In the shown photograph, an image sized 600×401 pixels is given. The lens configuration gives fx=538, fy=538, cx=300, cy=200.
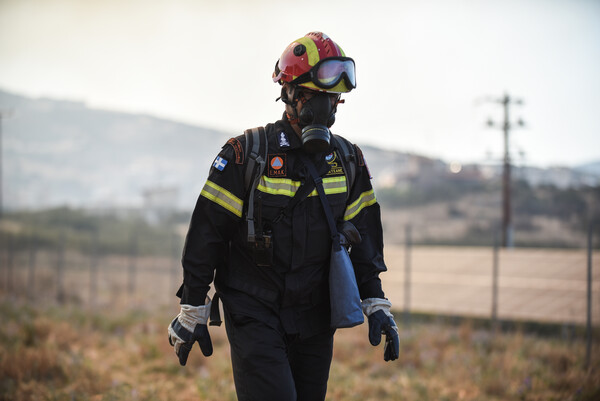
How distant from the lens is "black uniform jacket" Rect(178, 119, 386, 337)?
2654mm

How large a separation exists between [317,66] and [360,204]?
2.69 feet

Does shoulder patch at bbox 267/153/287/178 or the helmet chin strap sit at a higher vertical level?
the helmet chin strap

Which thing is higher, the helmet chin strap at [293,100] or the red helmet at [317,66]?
the red helmet at [317,66]

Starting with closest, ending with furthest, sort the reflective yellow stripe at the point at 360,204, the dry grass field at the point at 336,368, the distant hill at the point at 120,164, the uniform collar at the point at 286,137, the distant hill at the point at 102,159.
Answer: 1. the uniform collar at the point at 286,137
2. the reflective yellow stripe at the point at 360,204
3. the dry grass field at the point at 336,368
4. the distant hill at the point at 120,164
5. the distant hill at the point at 102,159

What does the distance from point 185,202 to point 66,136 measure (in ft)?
70.9

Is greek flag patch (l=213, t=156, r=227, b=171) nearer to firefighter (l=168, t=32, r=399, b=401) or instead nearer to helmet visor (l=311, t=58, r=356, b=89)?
firefighter (l=168, t=32, r=399, b=401)

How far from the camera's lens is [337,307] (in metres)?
2.71

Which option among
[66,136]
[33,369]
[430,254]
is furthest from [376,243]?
[66,136]

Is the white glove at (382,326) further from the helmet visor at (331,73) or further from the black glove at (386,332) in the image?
the helmet visor at (331,73)

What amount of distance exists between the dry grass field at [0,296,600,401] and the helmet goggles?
3465 millimetres

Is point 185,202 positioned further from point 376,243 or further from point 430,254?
point 376,243

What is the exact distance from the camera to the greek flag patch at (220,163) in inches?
104

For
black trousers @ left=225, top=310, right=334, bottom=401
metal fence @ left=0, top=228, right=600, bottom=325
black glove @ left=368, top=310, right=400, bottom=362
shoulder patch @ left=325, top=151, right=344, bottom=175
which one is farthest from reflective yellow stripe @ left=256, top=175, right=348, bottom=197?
metal fence @ left=0, top=228, right=600, bottom=325

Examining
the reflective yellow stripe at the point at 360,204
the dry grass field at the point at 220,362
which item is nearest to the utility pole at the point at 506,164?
the dry grass field at the point at 220,362
